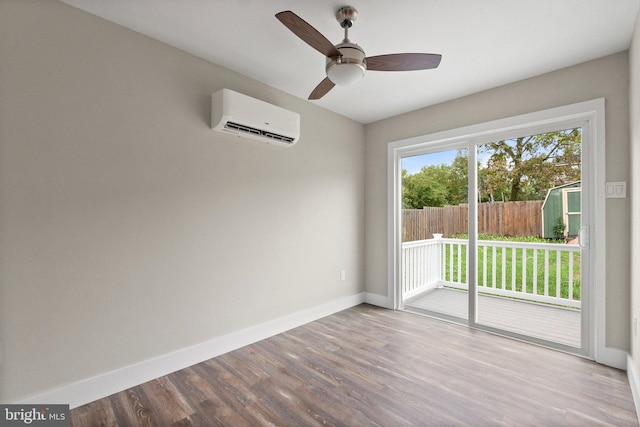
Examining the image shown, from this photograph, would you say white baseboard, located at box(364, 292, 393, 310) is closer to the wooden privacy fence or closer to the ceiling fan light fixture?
the wooden privacy fence

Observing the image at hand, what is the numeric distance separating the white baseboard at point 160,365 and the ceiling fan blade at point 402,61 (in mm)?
2426

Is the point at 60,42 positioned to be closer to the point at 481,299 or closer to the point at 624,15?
the point at 624,15

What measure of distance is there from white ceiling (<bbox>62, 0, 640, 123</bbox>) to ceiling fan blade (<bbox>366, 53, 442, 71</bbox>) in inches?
11.0

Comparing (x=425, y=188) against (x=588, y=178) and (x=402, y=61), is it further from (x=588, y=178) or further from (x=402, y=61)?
(x=402, y=61)

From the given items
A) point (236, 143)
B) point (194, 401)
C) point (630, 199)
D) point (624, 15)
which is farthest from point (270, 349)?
point (624, 15)

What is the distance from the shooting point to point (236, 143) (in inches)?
106

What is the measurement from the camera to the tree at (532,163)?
2.65m

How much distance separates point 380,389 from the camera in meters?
2.02

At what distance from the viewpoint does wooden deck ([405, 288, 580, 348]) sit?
285 cm

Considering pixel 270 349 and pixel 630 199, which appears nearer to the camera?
pixel 630 199

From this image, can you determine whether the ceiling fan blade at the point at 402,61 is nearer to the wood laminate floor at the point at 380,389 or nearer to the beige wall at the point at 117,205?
the beige wall at the point at 117,205

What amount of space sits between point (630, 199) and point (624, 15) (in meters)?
1.26

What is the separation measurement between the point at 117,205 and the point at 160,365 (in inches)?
47.4

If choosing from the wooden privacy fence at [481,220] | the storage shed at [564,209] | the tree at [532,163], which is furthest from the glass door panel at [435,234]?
the storage shed at [564,209]
